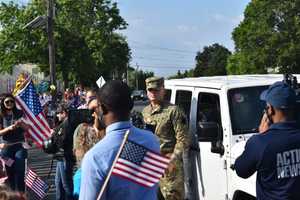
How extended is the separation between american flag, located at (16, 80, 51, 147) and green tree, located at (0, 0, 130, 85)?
46193mm

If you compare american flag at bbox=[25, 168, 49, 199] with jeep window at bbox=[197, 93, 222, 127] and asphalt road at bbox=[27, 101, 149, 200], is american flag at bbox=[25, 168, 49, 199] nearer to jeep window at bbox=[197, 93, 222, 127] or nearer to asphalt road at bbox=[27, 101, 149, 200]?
asphalt road at bbox=[27, 101, 149, 200]

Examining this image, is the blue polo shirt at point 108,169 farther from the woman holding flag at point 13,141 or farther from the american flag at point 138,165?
the woman holding flag at point 13,141

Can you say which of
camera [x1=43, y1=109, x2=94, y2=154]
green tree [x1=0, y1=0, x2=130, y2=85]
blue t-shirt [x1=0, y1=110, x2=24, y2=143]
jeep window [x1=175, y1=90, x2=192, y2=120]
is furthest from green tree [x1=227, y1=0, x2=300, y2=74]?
jeep window [x1=175, y1=90, x2=192, y2=120]

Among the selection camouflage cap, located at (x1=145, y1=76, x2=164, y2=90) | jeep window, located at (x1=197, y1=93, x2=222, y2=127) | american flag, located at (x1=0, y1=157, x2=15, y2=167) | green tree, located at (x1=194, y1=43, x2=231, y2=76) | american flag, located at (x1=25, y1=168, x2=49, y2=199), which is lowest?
american flag, located at (x1=25, y1=168, x2=49, y2=199)

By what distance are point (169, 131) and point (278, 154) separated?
9.74 feet

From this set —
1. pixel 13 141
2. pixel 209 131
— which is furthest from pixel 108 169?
pixel 13 141

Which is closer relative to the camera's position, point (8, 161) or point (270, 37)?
point (8, 161)

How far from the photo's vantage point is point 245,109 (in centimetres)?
692

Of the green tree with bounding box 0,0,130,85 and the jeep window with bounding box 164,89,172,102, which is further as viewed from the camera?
the green tree with bounding box 0,0,130,85

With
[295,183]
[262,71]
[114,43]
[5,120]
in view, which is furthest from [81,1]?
[295,183]

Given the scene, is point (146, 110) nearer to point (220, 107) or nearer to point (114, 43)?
point (220, 107)

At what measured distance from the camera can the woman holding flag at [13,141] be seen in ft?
34.0

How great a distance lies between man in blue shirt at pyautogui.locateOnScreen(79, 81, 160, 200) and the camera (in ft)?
11.2

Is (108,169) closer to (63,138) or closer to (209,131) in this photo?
(209,131)
